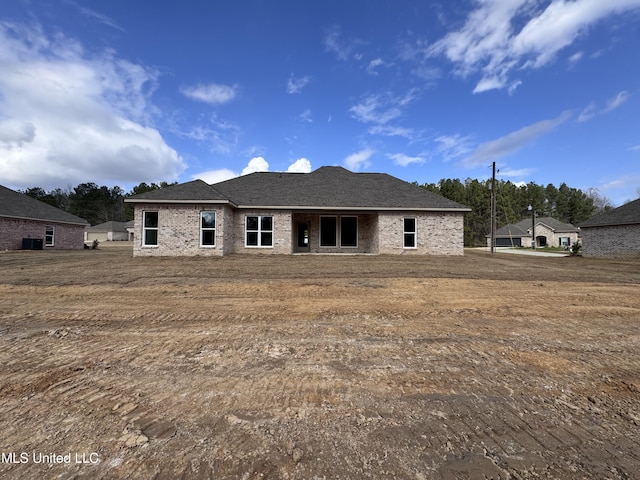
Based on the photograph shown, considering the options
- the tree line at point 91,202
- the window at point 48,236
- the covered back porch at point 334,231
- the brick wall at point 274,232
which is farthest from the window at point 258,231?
the tree line at point 91,202

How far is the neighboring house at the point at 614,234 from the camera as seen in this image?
18688 millimetres

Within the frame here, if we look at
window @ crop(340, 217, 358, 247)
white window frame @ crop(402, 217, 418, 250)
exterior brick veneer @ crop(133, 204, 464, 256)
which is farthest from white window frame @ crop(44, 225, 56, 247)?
white window frame @ crop(402, 217, 418, 250)

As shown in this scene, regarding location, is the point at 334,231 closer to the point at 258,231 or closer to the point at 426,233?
the point at 258,231

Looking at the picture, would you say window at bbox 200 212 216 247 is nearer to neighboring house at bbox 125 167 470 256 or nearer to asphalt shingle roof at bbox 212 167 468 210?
neighboring house at bbox 125 167 470 256

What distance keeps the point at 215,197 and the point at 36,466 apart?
13.9 metres

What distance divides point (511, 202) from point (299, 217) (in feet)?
167

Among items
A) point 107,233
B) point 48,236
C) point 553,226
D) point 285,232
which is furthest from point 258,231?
point 107,233

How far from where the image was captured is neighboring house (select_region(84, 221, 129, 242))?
169ft

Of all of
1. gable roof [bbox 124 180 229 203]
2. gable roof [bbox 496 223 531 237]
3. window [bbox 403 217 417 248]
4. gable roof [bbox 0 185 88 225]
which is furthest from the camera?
gable roof [bbox 496 223 531 237]

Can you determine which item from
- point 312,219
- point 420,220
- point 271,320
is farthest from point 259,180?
point 271,320

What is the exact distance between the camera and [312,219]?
19.0 meters

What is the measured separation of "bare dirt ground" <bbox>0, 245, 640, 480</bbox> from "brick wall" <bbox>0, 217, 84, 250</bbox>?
21203mm

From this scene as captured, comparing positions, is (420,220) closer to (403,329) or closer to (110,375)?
(403,329)

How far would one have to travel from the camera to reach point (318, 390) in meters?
2.84
